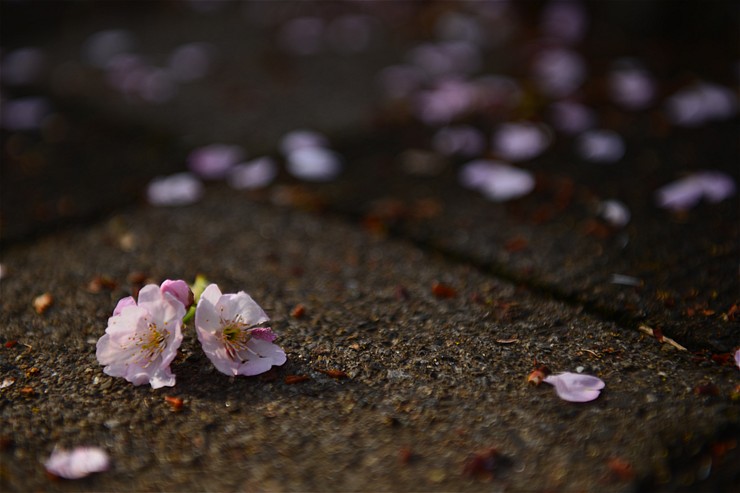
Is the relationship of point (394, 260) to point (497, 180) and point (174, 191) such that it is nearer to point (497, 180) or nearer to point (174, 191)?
point (497, 180)

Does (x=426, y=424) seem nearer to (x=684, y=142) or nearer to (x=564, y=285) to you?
(x=564, y=285)

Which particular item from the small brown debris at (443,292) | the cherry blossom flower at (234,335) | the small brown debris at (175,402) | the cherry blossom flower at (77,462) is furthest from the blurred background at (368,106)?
the cherry blossom flower at (77,462)

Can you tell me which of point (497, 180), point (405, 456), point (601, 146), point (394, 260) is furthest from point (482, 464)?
point (601, 146)

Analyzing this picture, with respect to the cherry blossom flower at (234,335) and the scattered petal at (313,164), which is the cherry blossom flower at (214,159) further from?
the cherry blossom flower at (234,335)

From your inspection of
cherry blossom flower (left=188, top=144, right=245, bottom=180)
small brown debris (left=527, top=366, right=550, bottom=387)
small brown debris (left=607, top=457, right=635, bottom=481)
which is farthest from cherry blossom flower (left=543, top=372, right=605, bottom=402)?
cherry blossom flower (left=188, top=144, right=245, bottom=180)

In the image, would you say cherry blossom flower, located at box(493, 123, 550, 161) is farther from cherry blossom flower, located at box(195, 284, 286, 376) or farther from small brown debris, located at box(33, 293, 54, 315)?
small brown debris, located at box(33, 293, 54, 315)

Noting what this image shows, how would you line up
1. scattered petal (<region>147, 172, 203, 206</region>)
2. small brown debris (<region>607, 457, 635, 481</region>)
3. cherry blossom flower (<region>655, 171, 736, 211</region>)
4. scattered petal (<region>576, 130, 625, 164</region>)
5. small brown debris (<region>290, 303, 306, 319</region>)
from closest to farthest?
small brown debris (<region>607, 457, 635, 481</region>) < small brown debris (<region>290, 303, 306, 319</region>) < cherry blossom flower (<region>655, 171, 736, 211</region>) < scattered petal (<region>147, 172, 203, 206</region>) < scattered petal (<region>576, 130, 625, 164</region>)
